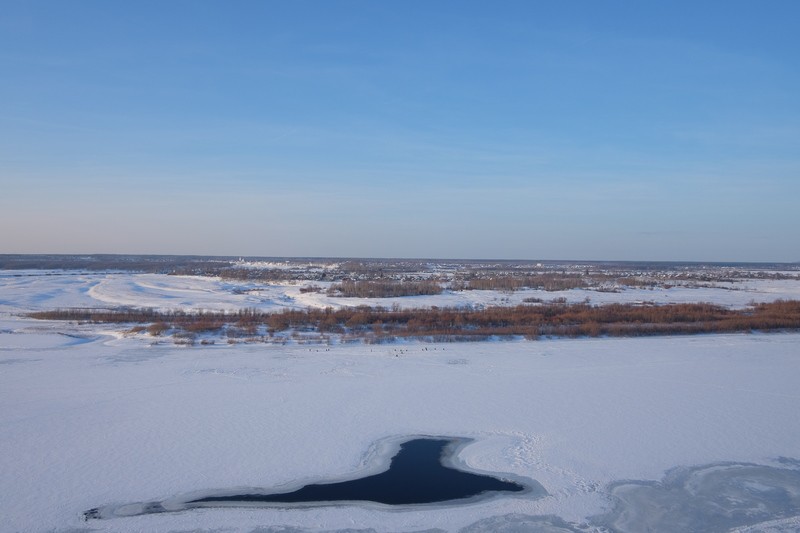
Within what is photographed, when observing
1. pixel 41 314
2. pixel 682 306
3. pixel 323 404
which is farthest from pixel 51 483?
pixel 682 306

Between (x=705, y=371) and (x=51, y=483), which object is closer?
(x=51, y=483)

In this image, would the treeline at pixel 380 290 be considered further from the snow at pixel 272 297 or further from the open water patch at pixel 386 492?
the open water patch at pixel 386 492

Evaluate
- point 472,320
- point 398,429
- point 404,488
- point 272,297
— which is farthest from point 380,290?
point 404,488

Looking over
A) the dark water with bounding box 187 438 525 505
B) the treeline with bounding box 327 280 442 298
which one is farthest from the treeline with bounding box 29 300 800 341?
the dark water with bounding box 187 438 525 505

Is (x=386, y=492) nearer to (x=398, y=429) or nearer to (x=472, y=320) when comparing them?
(x=398, y=429)

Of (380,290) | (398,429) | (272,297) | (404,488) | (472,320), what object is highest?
(380,290)

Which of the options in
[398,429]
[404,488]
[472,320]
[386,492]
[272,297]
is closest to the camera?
[386,492]

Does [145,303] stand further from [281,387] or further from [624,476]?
[624,476]

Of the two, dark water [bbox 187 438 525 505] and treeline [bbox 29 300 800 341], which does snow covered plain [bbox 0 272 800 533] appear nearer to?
dark water [bbox 187 438 525 505]
